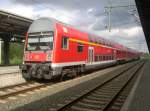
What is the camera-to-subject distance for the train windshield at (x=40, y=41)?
15.3 metres

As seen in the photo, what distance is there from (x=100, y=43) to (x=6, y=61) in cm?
1095

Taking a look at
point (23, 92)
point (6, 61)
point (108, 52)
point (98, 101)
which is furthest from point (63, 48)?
point (6, 61)

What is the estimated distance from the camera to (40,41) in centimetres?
1580

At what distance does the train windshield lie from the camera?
50.3 ft

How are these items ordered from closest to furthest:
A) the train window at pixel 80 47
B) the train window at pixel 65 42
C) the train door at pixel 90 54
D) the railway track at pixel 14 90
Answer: the railway track at pixel 14 90 < the train window at pixel 65 42 < the train window at pixel 80 47 < the train door at pixel 90 54

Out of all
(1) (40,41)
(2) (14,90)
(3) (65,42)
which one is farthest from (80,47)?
(2) (14,90)

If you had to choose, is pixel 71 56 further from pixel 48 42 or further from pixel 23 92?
pixel 23 92

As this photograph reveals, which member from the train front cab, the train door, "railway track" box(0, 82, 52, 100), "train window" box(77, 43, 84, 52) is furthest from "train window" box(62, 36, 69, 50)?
the train door

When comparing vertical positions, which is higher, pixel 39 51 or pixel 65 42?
pixel 65 42

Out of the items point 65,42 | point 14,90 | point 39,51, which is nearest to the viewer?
point 14,90

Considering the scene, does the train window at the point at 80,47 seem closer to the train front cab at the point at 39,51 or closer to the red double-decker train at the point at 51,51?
the red double-decker train at the point at 51,51

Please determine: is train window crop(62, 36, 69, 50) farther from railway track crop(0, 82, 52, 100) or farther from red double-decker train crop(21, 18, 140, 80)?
railway track crop(0, 82, 52, 100)

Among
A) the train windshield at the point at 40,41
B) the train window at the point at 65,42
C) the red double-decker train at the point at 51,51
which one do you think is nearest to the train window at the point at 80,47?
the red double-decker train at the point at 51,51

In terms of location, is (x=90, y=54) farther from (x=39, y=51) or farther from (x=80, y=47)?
(x=39, y=51)
